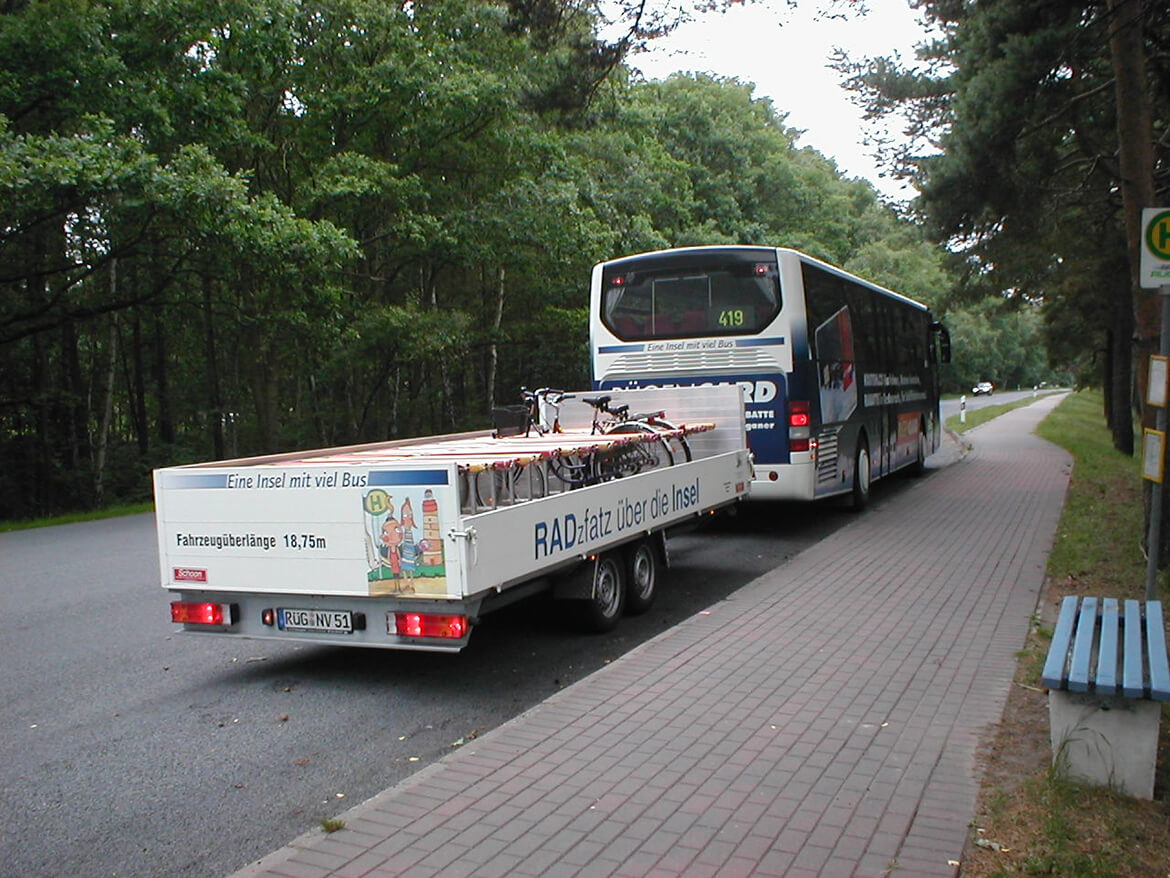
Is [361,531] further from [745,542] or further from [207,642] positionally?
[745,542]

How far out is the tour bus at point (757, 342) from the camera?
12492mm

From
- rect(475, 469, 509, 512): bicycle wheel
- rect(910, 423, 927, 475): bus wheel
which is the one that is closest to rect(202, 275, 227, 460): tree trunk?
rect(910, 423, 927, 475): bus wheel

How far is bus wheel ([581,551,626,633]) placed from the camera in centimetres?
780

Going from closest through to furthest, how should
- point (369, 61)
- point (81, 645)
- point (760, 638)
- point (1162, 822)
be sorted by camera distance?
point (1162, 822) < point (760, 638) < point (81, 645) < point (369, 61)

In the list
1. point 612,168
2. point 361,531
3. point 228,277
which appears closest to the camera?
point 361,531

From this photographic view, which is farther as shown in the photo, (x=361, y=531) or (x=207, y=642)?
(x=207, y=642)

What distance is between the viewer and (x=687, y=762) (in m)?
4.98

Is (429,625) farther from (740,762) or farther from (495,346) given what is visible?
(495,346)

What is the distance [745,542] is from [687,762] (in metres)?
8.07

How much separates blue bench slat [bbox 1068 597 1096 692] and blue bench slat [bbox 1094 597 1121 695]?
0.15ft

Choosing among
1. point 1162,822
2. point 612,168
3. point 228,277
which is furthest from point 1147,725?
point 612,168

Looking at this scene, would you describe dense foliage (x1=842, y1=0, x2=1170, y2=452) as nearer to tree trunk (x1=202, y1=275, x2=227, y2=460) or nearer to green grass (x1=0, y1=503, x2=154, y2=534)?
green grass (x1=0, y1=503, x2=154, y2=534)

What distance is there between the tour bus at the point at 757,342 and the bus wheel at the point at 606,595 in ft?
14.0

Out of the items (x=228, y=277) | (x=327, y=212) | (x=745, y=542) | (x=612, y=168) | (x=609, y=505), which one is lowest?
(x=745, y=542)
